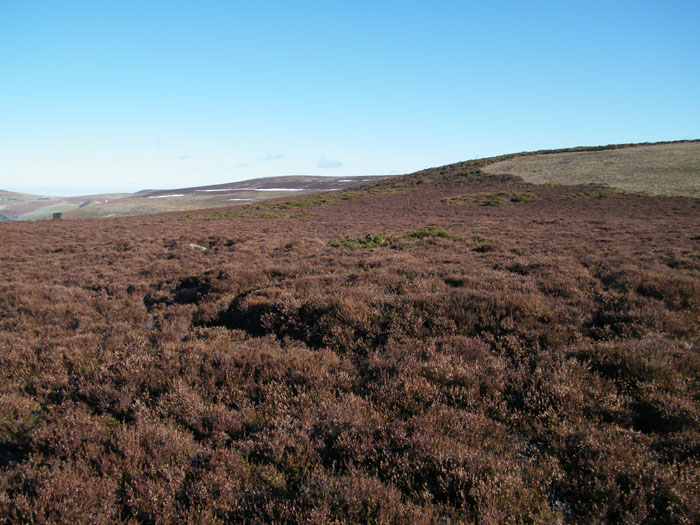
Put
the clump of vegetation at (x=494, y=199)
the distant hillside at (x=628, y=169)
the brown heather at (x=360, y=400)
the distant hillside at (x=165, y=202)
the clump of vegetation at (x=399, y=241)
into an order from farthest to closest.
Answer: the distant hillside at (x=165, y=202)
the distant hillside at (x=628, y=169)
the clump of vegetation at (x=494, y=199)
the clump of vegetation at (x=399, y=241)
the brown heather at (x=360, y=400)

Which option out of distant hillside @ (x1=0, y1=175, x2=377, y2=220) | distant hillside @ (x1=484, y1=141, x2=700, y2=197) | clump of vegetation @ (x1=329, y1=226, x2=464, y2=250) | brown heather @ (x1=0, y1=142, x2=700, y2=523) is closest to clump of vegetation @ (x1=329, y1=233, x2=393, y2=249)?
clump of vegetation @ (x1=329, y1=226, x2=464, y2=250)

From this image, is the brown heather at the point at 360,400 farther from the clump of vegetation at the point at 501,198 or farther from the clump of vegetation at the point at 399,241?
the clump of vegetation at the point at 501,198

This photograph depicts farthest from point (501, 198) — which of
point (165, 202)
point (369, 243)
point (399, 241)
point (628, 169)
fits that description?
point (165, 202)

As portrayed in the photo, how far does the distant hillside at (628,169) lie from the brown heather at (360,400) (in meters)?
39.1

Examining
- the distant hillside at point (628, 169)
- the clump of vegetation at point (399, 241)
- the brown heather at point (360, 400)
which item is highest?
the distant hillside at point (628, 169)

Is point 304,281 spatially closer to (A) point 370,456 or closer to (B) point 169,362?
(B) point 169,362

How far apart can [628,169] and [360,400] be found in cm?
6042

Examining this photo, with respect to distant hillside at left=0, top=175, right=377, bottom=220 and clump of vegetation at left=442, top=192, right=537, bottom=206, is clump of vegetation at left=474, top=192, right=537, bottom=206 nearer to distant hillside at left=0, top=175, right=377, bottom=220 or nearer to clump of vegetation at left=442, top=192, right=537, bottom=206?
clump of vegetation at left=442, top=192, right=537, bottom=206

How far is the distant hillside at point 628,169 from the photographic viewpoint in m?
37.5

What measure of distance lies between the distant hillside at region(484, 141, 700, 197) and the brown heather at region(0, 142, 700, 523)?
Answer: 39073 millimetres

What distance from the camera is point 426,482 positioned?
275 centimetres

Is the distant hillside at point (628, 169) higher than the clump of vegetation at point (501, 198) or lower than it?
higher

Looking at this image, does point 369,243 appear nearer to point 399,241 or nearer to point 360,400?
point 399,241

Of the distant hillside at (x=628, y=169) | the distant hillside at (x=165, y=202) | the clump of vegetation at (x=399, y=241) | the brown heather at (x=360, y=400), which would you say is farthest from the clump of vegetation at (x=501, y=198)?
the distant hillside at (x=165, y=202)
